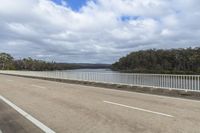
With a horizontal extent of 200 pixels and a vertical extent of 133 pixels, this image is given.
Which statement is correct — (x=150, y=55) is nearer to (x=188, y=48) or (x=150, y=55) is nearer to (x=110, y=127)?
(x=188, y=48)

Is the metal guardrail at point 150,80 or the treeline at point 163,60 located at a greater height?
the treeline at point 163,60

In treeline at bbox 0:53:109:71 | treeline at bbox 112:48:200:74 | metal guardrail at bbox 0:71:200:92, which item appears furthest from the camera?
treeline at bbox 0:53:109:71

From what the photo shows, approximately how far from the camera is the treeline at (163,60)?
9338cm

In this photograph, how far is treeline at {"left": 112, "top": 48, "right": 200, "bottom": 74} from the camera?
93.4 meters

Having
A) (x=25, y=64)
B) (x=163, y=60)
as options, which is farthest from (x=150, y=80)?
(x=25, y=64)

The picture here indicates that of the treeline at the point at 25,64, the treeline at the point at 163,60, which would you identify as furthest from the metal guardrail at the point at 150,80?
the treeline at the point at 25,64

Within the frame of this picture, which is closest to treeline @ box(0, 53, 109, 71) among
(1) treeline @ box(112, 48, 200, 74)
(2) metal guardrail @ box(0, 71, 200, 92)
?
(1) treeline @ box(112, 48, 200, 74)

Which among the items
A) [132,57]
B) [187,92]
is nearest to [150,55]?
[132,57]

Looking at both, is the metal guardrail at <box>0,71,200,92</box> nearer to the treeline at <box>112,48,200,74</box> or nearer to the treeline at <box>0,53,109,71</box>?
the treeline at <box>112,48,200,74</box>

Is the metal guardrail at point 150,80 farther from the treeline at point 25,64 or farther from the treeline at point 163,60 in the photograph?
the treeline at point 25,64

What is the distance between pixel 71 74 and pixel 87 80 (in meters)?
5.29

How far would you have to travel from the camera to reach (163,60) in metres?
102

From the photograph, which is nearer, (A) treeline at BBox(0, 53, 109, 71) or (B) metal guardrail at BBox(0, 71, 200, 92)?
(B) metal guardrail at BBox(0, 71, 200, 92)

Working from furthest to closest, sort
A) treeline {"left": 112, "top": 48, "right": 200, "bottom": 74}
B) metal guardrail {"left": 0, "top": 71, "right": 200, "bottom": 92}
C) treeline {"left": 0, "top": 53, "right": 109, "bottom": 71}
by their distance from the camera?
treeline {"left": 0, "top": 53, "right": 109, "bottom": 71} < treeline {"left": 112, "top": 48, "right": 200, "bottom": 74} < metal guardrail {"left": 0, "top": 71, "right": 200, "bottom": 92}
